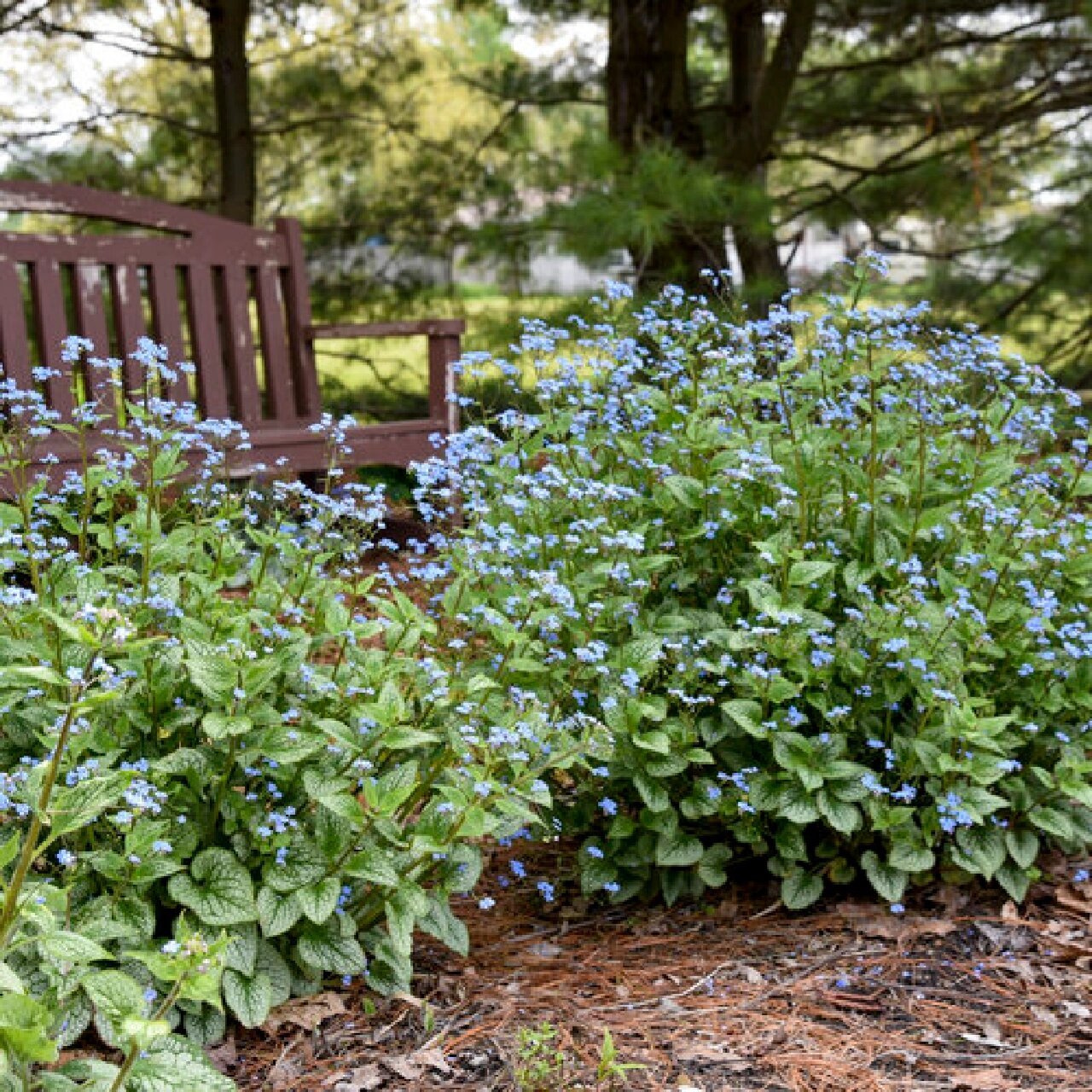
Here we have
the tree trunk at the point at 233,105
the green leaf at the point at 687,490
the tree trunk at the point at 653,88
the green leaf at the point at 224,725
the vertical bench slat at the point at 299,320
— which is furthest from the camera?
the tree trunk at the point at 233,105

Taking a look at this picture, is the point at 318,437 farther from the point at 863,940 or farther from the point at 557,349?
the point at 863,940

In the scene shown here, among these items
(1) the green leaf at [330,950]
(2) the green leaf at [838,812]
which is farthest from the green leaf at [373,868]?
(2) the green leaf at [838,812]

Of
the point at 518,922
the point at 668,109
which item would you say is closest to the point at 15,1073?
the point at 518,922

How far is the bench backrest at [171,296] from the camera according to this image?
163 inches

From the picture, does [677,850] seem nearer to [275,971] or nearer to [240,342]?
[275,971]

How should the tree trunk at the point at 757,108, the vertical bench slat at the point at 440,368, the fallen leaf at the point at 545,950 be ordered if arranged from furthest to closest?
the tree trunk at the point at 757,108
the vertical bench slat at the point at 440,368
the fallen leaf at the point at 545,950

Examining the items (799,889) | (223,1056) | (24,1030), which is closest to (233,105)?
(799,889)

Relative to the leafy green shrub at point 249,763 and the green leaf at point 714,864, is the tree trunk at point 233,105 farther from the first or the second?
the green leaf at point 714,864

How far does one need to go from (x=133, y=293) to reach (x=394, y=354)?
12.7ft

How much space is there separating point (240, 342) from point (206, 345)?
0.17 meters

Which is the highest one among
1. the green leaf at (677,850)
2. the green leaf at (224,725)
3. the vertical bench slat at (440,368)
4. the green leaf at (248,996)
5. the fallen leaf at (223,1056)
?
the vertical bench slat at (440,368)

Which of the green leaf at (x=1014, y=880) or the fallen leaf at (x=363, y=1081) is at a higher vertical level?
the fallen leaf at (x=363, y=1081)

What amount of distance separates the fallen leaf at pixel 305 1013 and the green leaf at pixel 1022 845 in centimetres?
125

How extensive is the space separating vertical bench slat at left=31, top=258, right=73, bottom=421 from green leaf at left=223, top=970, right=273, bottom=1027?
2567mm
